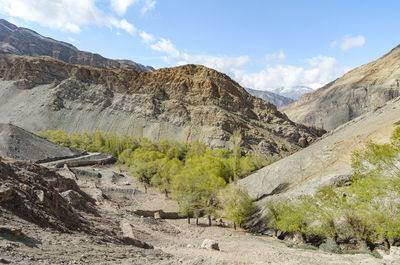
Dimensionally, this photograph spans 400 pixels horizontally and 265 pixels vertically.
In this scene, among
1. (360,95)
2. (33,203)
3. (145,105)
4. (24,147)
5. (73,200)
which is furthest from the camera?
(360,95)

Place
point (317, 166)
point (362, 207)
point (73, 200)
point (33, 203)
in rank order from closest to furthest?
point (33, 203)
point (362, 207)
point (73, 200)
point (317, 166)

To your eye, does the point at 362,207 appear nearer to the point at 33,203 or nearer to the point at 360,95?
the point at 33,203

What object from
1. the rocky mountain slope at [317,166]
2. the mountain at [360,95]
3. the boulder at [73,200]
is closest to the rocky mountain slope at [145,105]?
the rocky mountain slope at [317,166]

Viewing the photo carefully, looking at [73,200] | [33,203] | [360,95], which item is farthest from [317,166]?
[360,95]

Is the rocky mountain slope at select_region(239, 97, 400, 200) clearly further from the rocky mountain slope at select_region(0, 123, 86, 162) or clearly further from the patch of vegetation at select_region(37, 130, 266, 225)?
the rocky mountain slope at select_region(0, 123, 86, 162)

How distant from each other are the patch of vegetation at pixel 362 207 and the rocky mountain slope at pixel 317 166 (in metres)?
5.17

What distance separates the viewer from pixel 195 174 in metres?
32.4

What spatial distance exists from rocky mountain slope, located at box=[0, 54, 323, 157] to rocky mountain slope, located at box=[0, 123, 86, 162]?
123ft

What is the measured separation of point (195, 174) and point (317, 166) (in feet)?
50.6

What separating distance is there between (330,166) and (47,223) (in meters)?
28.0

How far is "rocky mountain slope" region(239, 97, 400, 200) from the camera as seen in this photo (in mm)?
26109

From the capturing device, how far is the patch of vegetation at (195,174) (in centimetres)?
2663

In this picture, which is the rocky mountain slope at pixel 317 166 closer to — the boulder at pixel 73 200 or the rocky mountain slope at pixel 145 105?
the boulder at pixel 73 200

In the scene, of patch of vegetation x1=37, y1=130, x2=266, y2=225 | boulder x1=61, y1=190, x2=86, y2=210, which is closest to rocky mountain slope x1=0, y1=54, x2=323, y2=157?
patch of vegetation x1=37, y1=130, x2=266, y2=225
